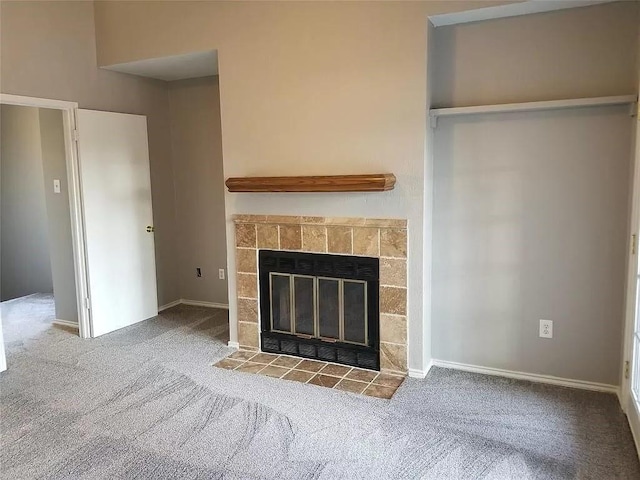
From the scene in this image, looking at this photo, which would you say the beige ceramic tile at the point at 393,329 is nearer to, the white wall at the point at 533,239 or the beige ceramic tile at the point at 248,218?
the white wall at the point at 533,239

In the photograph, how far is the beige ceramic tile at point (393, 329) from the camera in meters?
3.23

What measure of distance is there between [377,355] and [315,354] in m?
0.48

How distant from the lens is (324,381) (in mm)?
3199

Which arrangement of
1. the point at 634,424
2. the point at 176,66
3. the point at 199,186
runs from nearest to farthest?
1. the point at 634,424
2. the point at 176,66
3. the point at 199,186

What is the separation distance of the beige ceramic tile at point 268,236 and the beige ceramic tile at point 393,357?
3.34ft

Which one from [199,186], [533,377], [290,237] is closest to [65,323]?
[199,186]

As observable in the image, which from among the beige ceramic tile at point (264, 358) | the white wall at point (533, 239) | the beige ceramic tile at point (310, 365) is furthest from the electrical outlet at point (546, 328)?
the beige ceramic tile at point (264, 358)

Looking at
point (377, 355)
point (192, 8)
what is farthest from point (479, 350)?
point (192, 8)

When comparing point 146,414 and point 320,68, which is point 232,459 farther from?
point 320,68

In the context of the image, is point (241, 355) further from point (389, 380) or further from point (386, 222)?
point (386, 222)

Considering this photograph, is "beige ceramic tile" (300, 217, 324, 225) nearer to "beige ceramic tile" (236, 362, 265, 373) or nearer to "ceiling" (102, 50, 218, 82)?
"beige ceramic tile" (236, 362, 265, 373)

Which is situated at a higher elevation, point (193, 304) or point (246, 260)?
point (246, 260)

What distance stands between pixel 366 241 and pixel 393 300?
1.37ft

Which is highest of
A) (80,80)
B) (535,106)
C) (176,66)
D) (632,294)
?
(176,66)
